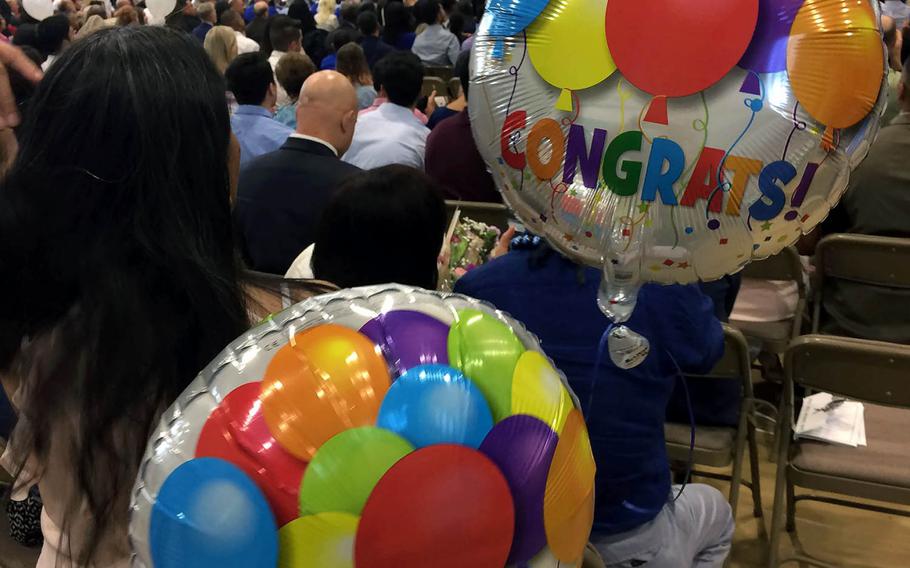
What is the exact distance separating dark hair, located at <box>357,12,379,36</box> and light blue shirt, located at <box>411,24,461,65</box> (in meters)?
0.61

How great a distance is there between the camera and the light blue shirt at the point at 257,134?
319cm

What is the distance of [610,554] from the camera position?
4.89 feet

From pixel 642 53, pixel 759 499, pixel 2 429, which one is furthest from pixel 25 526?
pixel 759 499

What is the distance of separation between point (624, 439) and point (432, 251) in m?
0.46

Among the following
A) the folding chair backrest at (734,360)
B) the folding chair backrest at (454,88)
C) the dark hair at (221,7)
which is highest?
the folding chair backrest at (734,360)

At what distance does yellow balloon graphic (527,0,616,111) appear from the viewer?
95cm

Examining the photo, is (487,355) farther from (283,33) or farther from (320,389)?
(283,33)

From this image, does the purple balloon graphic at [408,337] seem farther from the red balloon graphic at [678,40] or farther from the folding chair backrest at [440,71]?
the folding chair backrest at [440,71]

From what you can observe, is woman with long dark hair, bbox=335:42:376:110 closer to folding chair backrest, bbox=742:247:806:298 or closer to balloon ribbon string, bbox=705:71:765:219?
folding chair backrest, bbox=742:247:806:298

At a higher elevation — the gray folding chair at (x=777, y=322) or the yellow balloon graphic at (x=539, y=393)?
the yellow balloon graphic at (x=539, y=393)

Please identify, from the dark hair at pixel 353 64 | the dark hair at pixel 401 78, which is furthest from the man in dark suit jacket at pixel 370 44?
the dark hair at pixel 401 78

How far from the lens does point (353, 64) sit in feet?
13.7

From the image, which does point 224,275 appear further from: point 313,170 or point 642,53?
point 313,170

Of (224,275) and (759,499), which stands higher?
(224,275)
